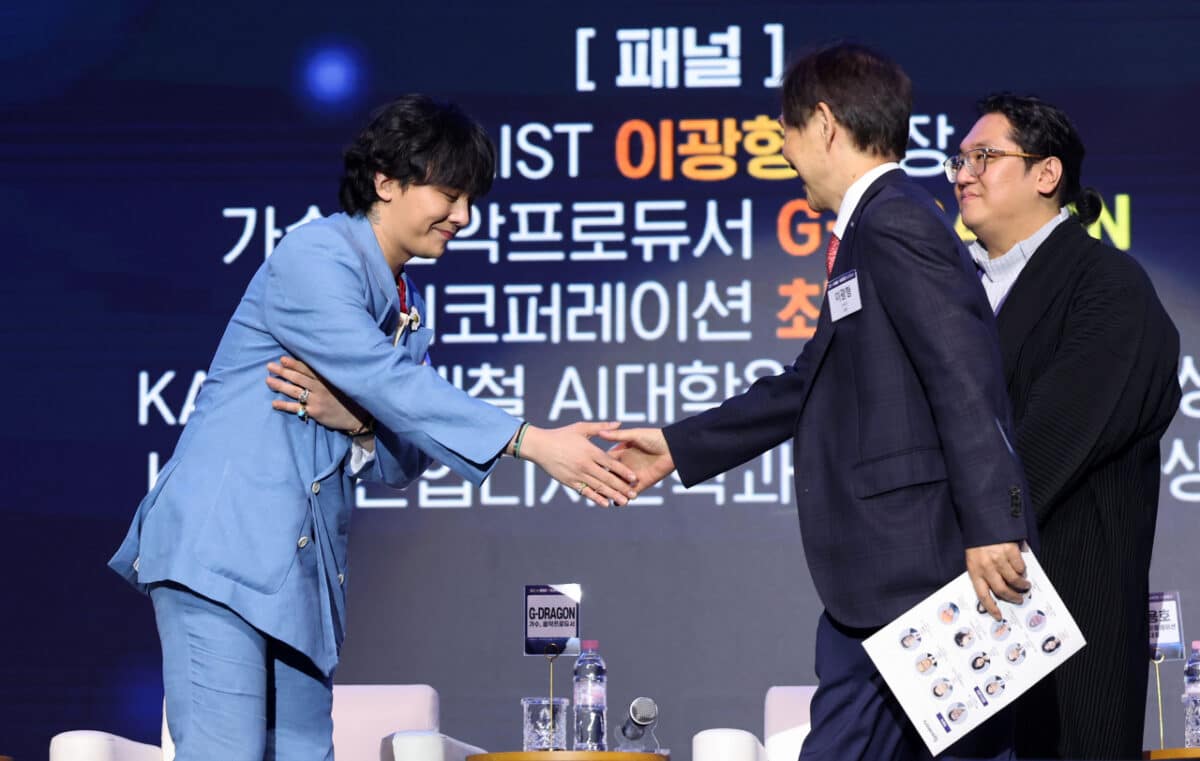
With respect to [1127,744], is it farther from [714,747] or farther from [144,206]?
[144,206]

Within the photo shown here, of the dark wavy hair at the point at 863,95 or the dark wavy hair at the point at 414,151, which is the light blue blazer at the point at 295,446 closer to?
the dark wavy hair at the point at 414,151

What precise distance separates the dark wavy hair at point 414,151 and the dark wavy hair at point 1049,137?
1019 mm

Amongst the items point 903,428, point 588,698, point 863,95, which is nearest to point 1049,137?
point 863,95

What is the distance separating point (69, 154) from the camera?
5352 millimetres

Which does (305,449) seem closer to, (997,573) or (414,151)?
(414,151)

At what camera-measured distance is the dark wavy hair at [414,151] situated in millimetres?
2693

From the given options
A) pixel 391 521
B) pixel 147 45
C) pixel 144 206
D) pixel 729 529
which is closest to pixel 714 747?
pixel 729 529

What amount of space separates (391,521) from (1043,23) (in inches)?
103

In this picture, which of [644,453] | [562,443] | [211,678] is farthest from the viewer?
[644,453]

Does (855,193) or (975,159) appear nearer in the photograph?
(855,193)

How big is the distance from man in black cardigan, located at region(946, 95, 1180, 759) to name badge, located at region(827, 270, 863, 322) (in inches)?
20.2

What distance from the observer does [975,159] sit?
3061mm

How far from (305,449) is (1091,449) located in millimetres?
1263

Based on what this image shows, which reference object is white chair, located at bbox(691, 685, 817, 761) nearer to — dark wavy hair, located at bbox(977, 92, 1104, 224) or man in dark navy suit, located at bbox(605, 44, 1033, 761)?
dark wavy hair, located at bbox(977, 92, 1104, 224)
